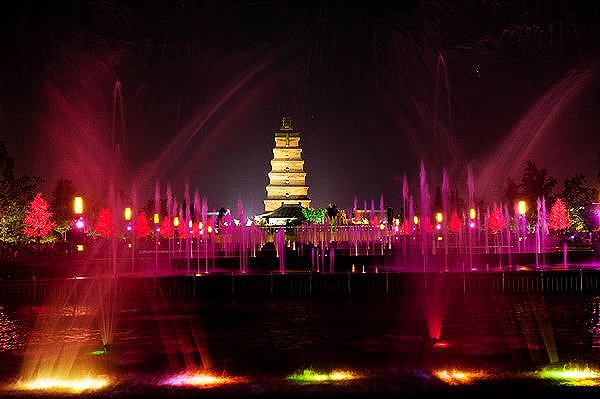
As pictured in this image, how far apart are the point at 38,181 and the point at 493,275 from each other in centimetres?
3555

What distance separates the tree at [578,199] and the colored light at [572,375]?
52801 millimetres

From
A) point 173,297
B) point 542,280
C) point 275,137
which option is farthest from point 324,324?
point 275,137

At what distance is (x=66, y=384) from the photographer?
1030 cm

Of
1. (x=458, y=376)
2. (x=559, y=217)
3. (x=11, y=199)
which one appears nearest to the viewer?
(x=458, y=376)

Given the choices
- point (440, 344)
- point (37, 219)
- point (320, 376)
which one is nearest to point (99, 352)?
point (320, 376)

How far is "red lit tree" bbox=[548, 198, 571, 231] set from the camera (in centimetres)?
6612

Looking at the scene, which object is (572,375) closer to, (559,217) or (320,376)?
(320,376)

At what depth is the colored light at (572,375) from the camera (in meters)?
9.94

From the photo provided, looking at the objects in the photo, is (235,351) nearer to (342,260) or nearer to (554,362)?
(554,362)

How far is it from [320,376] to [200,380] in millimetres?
1726

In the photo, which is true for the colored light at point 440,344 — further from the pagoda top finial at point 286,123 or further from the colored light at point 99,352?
the pagoda top finial at point 286,123

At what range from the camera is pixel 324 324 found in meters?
16.3

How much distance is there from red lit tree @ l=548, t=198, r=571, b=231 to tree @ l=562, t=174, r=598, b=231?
1.29 meters

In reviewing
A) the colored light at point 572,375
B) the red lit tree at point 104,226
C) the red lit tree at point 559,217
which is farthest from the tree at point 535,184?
the colored light at point 572,375
